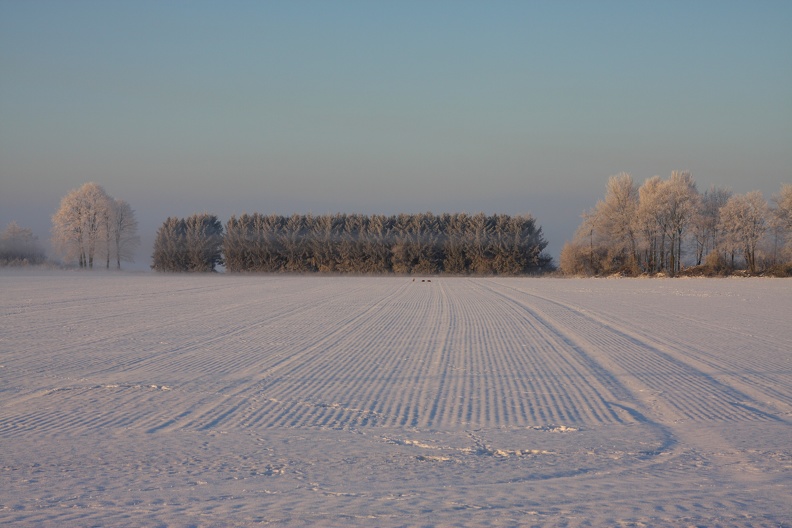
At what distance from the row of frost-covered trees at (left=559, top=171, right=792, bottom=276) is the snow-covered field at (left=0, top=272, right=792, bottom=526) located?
49100 millimetres

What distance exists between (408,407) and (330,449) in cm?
157

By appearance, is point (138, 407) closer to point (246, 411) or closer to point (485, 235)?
point (246, 411)

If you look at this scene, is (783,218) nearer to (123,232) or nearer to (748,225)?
(748,225)

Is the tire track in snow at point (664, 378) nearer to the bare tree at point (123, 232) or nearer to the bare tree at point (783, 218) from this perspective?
the bare tree at point (783, 218)

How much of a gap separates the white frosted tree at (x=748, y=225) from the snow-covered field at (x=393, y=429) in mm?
50309

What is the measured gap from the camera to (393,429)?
594 cm

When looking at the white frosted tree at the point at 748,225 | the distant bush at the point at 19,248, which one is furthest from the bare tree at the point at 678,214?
the distant bush at the point at 19,248

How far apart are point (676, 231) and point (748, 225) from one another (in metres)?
5.57

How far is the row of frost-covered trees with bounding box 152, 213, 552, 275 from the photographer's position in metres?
63.3

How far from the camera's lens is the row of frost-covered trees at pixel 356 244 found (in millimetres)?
63312

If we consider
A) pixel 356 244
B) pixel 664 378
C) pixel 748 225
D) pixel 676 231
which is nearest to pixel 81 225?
pixel 356 244

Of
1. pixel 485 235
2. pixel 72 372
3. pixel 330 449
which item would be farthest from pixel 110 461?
pixel 485 235

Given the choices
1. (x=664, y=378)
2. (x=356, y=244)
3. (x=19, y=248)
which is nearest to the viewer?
(x=664, y=378)

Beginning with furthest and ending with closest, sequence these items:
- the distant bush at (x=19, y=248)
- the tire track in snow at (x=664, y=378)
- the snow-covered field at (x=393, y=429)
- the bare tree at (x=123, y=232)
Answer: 1. the bare tree at (x=123, y=232)
2. the distant bush at (x=19, y=248)
3. the tire track in snow at (x=664, y=378)
4. the snow-covered field at (x=393, y=429)
